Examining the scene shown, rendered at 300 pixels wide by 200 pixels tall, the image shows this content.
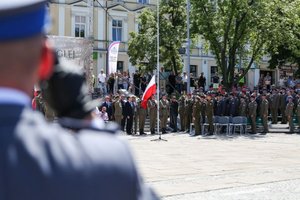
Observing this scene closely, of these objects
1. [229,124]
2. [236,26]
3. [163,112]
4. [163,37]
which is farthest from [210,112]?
[163,37]

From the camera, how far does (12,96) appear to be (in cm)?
121

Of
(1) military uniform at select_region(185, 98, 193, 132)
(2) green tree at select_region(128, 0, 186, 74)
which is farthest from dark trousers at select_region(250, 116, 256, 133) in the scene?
(2) green tree at select_region(128, 0, 186, 74)

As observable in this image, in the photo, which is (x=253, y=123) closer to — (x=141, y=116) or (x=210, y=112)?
(x=210, y=112)

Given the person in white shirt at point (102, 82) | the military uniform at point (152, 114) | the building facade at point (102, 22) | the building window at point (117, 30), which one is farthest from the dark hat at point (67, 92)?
the building window at point (117, 30)

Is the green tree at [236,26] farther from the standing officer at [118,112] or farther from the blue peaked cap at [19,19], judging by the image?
the blue peaked cap at [19,19]

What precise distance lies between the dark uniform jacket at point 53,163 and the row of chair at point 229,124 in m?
24.0

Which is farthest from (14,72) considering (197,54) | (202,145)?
(197,54)

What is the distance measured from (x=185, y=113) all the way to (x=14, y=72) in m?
25.7

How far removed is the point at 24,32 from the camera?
1.23 m

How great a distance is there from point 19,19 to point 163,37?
3367 centimetres

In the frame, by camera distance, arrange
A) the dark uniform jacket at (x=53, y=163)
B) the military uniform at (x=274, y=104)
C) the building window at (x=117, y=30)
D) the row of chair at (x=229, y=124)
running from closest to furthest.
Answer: the dark uniform jacket at (x=53, y=163) < the row of chair at (x=229, y=124) < the military uniform at (x=274, y=104) < the building window at (x=117, y=30)

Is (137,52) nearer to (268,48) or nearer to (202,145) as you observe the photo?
(268,48)

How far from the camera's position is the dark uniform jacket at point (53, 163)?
3.86 ft

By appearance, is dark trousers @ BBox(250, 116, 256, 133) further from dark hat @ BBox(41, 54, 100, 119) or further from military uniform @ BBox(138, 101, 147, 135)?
dark hat @ BBox(41, 54, 100, 119)
